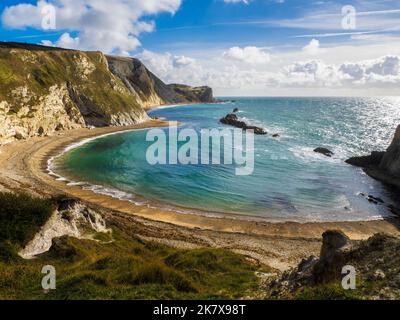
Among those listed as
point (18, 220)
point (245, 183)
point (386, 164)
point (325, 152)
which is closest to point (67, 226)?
point (18, 220)

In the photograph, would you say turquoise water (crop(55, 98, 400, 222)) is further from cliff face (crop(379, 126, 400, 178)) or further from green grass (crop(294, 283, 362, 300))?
green grass (crop(294, 283, 362, 300))

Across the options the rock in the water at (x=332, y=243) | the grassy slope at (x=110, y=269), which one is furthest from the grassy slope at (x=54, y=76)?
the rock in the water at (x=332, y=243)

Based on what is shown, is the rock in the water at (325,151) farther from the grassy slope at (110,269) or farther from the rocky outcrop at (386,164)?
the grassy slope at (110,269)

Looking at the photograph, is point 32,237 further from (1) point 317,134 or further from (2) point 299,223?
(1) point 317,134

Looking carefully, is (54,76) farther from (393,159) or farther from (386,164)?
(393,159)

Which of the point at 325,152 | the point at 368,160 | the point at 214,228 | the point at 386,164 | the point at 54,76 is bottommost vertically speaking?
the point at 214,228

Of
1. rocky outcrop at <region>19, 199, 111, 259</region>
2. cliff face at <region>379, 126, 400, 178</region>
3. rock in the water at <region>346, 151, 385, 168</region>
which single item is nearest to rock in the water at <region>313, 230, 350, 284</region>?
rocky outcrop at <region>19, 199, 111, 259</region>
